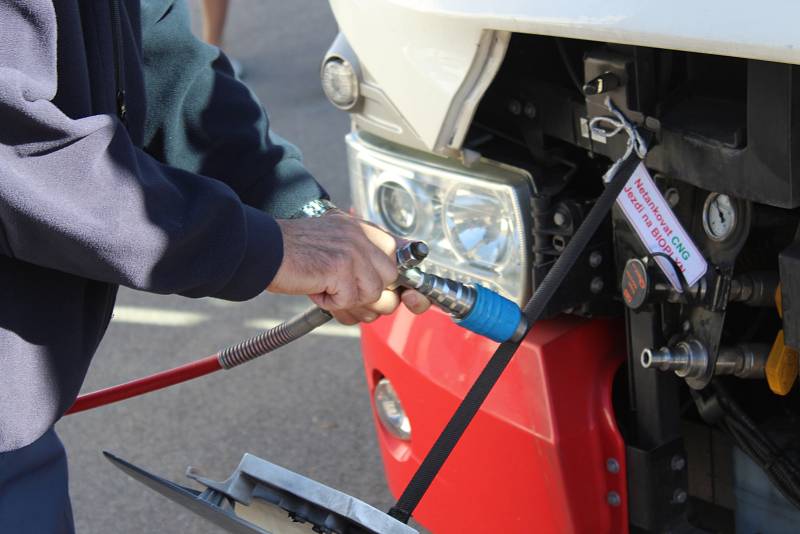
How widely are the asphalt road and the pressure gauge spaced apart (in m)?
1.41

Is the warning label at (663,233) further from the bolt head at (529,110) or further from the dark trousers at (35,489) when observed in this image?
the dark trousers at (35,489)

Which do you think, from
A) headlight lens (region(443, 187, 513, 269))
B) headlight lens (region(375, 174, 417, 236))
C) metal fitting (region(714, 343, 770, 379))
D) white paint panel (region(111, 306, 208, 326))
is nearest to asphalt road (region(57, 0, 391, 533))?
white paint panel (region(111, 306, 208, 326))

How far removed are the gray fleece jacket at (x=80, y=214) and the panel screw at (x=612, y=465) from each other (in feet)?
2.15

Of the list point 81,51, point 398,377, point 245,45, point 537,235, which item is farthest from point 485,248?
point 245,45

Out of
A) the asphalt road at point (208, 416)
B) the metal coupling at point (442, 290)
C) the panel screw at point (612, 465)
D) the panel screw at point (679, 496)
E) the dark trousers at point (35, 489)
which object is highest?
the metal coupling at point (442, 290)

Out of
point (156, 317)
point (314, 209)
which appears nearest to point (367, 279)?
point (314, 209)

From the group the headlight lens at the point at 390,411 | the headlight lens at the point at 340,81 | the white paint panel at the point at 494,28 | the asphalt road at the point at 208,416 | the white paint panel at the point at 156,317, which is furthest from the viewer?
the white paint panel at the point at 156,317

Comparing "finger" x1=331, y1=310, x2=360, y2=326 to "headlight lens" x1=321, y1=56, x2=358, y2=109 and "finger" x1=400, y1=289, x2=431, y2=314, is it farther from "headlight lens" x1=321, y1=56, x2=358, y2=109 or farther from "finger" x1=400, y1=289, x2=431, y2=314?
"headlight lens" x1=321, y1=56, x2=358, y2=109

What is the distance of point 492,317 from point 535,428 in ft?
0.93

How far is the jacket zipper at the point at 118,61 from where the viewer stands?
1347mm

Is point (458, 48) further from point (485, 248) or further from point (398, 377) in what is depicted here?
point (398, 377)

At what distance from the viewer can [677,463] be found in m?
1.71

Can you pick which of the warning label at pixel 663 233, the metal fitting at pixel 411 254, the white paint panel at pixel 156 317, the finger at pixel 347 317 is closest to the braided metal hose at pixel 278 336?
the finger at pixel 347 317

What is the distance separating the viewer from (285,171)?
1.75m
